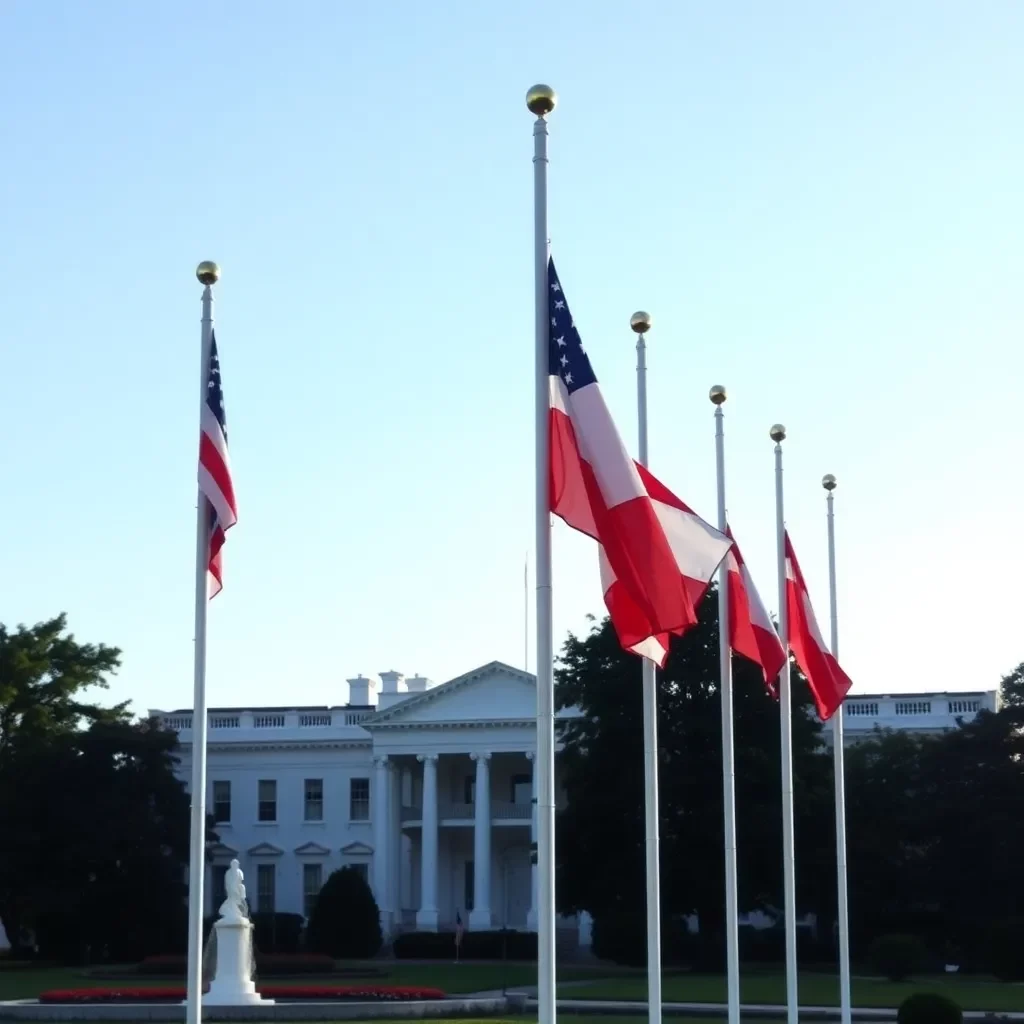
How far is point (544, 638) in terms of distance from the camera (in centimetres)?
1492

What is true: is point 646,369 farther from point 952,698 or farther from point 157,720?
point 952,698

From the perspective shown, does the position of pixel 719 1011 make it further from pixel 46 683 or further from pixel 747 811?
pixel 46 683

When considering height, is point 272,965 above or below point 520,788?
below

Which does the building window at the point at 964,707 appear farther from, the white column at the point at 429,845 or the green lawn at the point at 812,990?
the green lawn at the point at 812,990

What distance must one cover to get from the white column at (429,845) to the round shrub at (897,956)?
32423mm

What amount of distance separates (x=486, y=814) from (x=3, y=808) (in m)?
23.8

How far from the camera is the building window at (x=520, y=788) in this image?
88262 mm

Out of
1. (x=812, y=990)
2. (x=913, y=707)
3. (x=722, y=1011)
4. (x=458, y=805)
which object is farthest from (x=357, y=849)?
(x=722, y=1011)

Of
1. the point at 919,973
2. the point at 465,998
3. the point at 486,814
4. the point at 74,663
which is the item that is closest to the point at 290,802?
the point at 486,814

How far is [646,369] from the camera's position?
2062 cm

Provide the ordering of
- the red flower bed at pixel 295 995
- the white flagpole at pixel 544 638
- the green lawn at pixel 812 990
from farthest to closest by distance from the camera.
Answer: the green lawn at pixel 812 990 → the red flower bed at pixel 295 995 → the white flagpole at pixel 544 638

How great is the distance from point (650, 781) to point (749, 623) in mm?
3504

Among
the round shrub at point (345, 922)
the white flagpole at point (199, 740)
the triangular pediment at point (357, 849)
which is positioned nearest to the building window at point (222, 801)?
the triangular pediment at point (357, 849)

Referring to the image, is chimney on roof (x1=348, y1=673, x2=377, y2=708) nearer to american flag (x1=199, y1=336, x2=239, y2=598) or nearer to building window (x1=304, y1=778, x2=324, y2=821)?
building window (x1=304, y1=778, x2=324, y2=821)
